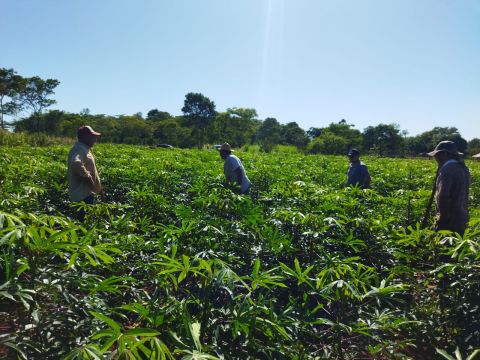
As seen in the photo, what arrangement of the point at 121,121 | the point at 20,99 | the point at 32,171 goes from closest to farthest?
the point at 32,171
the point at 20,99
the point at 121,121

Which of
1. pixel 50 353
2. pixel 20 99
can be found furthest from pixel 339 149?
pixel 50 353

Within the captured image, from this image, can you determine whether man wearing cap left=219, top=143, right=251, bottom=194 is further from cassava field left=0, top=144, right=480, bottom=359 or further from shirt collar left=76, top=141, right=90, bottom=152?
shirt collar left=76, top=141, right=90, bottom=152

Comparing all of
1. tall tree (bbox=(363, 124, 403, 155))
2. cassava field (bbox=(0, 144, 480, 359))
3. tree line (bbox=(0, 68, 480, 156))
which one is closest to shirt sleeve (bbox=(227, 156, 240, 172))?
cassava field (bbox=(0, 144, 480, 359))

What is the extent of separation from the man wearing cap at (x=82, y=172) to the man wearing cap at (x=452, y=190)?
420 centimetres

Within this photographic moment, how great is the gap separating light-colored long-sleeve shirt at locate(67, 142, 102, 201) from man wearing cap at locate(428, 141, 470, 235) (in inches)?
166

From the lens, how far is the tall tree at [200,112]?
2094 inches

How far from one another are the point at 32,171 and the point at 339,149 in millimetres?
44502

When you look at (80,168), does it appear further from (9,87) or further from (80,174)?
(9,87)

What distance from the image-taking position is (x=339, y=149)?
46031mm

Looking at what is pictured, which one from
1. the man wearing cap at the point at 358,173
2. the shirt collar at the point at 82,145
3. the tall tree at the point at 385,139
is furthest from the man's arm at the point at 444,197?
the tall tree at the point at 385,139

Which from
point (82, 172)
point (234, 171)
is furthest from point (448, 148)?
point (82, 172)

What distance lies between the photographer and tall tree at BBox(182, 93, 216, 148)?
174ft

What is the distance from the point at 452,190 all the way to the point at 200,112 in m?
52.5

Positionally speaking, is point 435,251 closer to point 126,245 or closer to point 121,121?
point 126,245
